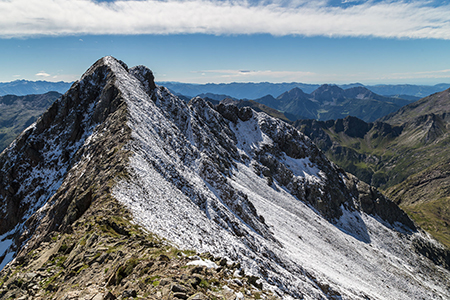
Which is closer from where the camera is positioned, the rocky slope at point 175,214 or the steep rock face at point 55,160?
the rocky slope at point 175,214

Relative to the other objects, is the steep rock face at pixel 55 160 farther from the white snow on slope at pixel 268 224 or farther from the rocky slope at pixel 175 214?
the white snow on slope at pixel 268 224

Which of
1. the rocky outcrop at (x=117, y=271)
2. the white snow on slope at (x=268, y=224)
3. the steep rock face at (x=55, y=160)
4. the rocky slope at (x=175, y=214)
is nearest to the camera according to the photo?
the rocky outcrop at (x=117, y=271)

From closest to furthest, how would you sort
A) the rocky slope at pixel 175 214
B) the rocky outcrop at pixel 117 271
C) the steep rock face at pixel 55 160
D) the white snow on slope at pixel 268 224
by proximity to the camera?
the rocky outcrop at pixel 117 271, the rocky slope at pixel 175 214, the white snow on slope at pixel 268 224, the steep rock face at pixel 55 160

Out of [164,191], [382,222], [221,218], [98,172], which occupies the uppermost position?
[98,172]

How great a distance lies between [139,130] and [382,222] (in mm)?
123634

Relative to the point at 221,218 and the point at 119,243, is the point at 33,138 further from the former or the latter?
the point at 119,243

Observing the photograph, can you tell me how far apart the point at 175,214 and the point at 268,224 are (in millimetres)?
36604

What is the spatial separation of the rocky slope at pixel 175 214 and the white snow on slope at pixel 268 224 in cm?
36

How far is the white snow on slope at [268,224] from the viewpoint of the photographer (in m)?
25.6

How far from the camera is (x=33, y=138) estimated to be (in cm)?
4778

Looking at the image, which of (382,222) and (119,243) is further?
(382,222)

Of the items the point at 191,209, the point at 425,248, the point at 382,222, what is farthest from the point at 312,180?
the point at 191,209

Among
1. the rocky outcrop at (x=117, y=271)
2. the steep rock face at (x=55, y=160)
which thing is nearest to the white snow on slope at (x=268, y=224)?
the rocky outcrop at (x=117, y=271)

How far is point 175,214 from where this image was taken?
27203 mm
